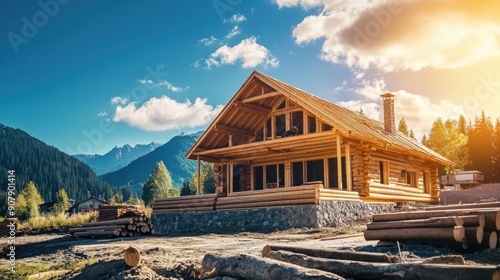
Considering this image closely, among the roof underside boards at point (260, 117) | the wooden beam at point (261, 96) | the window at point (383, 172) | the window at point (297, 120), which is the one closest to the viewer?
the roof underside boards at point (260, 117)

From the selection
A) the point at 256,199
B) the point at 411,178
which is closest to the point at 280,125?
the point at 256,199

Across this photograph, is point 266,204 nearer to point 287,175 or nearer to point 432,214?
point 287,175

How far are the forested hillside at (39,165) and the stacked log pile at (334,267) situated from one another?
410 feet

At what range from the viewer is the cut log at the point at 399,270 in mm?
5484

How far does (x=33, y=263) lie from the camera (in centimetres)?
1330

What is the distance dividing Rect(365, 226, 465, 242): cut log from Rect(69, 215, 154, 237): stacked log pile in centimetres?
1291

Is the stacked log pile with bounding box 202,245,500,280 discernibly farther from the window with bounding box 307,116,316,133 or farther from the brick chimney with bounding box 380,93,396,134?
the brick chimney with bounding box 380,93,396,134

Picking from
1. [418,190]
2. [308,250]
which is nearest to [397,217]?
[308,250]

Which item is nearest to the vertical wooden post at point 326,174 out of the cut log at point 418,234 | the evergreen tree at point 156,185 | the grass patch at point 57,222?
the cut log at point 418,234

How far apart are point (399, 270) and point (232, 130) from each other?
63.0 ft

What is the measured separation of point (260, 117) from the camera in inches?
997

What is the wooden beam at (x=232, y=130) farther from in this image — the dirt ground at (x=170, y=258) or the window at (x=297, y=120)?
the dirt ground at (x=170, y=258)

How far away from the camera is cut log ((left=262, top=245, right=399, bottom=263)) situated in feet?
24.0

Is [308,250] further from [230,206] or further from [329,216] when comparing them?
[230,206]
